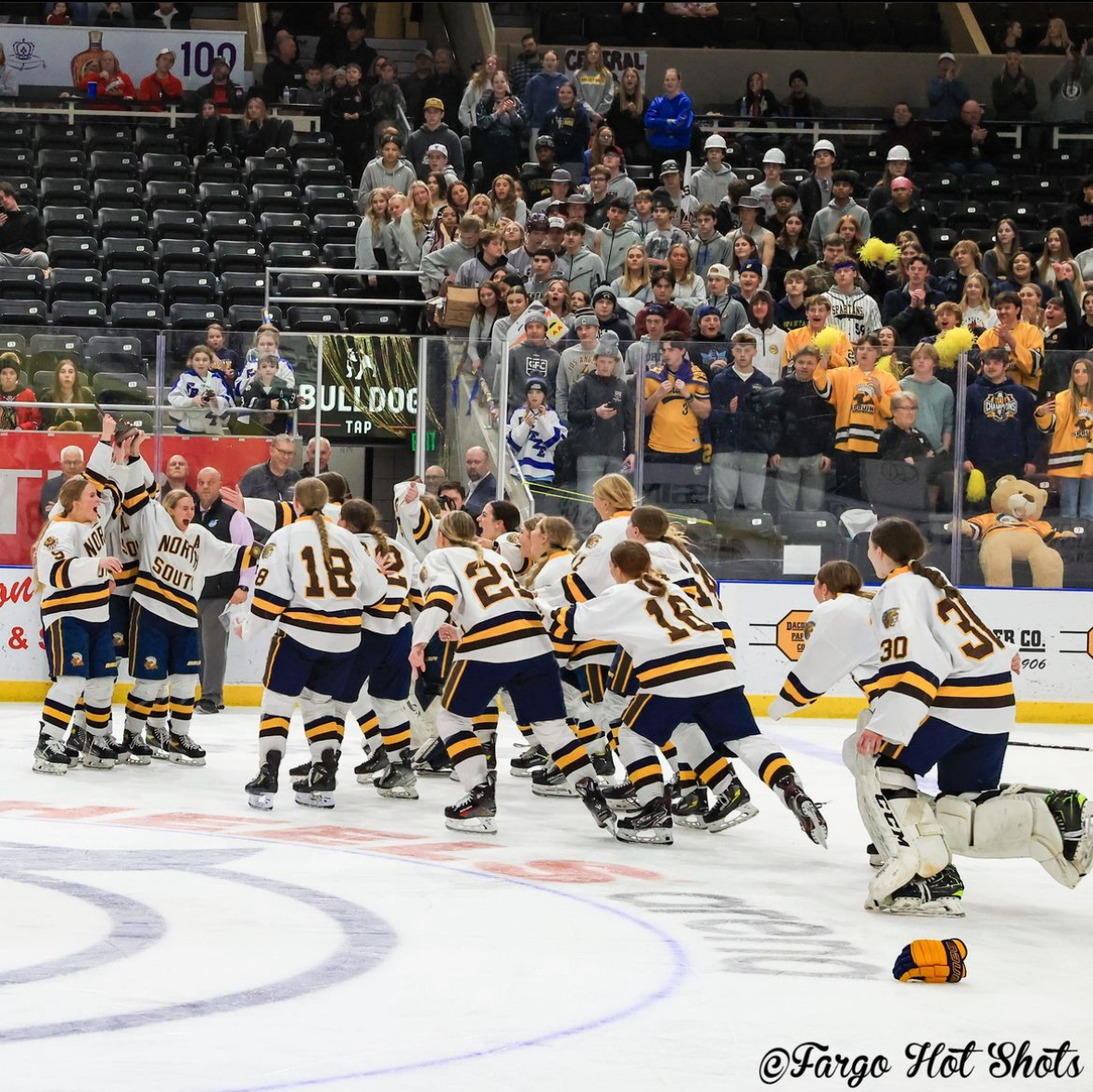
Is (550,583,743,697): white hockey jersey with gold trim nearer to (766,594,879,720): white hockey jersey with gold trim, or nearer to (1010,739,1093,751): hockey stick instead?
(766,594,879,720): white hockey jersey with gold trim

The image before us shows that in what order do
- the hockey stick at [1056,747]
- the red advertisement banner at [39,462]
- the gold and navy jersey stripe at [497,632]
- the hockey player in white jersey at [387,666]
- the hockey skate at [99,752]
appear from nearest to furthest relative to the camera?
the gold and navy jersey stripe at [497,632] < the hockey player in white jersey at [387,666] < the hockey skate at [99,752] < the hockey stick at [1056,747] < the red advertisement banner at [39,462]

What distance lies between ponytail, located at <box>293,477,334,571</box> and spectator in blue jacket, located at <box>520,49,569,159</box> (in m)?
8.35

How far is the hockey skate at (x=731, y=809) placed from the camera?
7.16 metres

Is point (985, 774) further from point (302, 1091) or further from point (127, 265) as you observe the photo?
point (127, 265)

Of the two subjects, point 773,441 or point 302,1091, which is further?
point 773,441

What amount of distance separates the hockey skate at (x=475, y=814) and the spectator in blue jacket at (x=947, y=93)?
11.5m

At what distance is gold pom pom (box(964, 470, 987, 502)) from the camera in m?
11.1

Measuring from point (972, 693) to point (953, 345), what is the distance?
5.72m

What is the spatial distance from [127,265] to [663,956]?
10.3 metres

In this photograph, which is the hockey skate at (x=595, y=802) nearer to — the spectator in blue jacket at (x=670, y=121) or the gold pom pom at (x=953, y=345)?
the gold pom pom at (x=953, y=345)

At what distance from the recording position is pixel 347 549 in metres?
7.57

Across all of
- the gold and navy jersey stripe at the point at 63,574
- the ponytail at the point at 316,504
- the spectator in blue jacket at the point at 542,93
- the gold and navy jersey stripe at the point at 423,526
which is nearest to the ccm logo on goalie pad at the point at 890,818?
the ponytail at the point at 316,504

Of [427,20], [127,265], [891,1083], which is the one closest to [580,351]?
[127,265]

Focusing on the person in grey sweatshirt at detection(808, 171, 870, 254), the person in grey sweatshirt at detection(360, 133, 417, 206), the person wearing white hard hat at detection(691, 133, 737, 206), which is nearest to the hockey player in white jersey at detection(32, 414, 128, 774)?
the person in grey sweatshirt at detection(360, 133, 417, 206)
